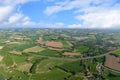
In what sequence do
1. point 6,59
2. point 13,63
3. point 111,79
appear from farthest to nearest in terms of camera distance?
point 6,59 → point 13,63 → point 111,79

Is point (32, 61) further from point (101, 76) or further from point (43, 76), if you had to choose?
point (101, 76)

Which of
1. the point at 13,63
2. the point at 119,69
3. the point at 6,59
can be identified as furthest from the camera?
the point at 6,59

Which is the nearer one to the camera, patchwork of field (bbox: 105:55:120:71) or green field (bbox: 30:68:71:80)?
green field (bbox: 30:68:71:80)

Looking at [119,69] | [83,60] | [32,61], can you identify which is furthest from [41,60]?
[119,69]

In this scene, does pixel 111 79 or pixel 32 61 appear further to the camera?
pixel 32 61

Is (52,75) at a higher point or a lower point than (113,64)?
lower

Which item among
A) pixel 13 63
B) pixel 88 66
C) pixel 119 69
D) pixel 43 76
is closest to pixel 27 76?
pixel 43 76

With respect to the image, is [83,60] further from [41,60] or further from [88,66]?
[41,60]

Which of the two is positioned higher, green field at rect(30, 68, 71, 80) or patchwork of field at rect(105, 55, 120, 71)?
patchwork of field at rect(105, 55, 120, 71)

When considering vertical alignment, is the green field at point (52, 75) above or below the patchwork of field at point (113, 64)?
below

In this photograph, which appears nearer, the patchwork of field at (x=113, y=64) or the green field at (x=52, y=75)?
the green field at (x=52, y=75)

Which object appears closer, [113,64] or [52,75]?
[52,75]
